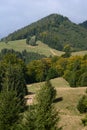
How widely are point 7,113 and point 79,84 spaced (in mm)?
84114

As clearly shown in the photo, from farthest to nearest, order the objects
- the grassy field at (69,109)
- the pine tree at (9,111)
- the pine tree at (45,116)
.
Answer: the grassy field at (69,109)
the pine tree at (9,111)
the pine tree at (45,116)

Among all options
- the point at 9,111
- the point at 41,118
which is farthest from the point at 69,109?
the point at 41,118

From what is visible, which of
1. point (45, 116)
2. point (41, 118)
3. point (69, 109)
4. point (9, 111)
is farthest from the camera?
point (69, 109)

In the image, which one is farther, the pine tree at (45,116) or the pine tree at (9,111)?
the pine tree at (9,111)

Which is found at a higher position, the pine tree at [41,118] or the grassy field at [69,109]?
the pine tree at [41,118]

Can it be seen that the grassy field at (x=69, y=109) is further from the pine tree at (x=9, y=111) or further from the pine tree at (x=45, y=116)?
the pine tree at (x=9, y=111)

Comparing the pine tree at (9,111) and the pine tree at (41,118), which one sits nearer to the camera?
the pine tree at (41,118)

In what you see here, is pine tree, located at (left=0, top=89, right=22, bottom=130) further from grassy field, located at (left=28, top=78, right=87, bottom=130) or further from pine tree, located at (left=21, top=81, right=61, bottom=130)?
grassy field, located at (left=28, top=78, right=87, bottom=130)

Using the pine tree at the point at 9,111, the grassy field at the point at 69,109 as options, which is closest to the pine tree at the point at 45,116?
the pine tree at the point at 9,111

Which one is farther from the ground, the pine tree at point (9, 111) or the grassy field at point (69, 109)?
the pine tree at point (9, 111)

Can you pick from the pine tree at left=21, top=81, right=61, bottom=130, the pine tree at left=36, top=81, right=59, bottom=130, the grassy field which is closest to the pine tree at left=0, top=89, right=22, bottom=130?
the pine tree at left=21, top=81, right=61, bottom=130

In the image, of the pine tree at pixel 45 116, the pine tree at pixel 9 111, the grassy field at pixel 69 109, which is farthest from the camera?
the grassy field at pixel 69 109

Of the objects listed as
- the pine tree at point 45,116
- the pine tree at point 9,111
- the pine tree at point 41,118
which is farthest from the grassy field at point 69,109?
the pine tree at point 9,111

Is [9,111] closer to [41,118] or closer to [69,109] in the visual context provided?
[41,118]
